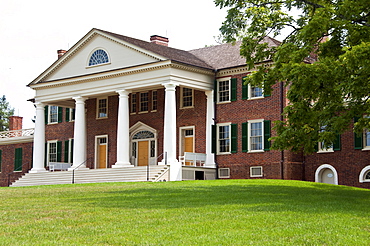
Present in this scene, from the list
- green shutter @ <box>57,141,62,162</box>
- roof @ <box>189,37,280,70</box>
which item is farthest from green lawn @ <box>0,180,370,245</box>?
green shutter @ <box>57,141,62,162</box>

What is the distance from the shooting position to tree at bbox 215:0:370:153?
19969 millimetres

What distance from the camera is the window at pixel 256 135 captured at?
36.0 metres

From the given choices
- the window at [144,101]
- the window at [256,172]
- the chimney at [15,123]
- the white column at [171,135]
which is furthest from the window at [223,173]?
the chimney at [15,123]

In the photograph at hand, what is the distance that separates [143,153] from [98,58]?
6.65m

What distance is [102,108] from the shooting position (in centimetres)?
4400

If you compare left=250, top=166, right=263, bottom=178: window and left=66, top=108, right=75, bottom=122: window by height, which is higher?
left=66, top=108, right=75, bottom=122: window

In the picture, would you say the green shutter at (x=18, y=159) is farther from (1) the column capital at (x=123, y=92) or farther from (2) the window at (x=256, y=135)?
(2) the window at (x=256, y=135)

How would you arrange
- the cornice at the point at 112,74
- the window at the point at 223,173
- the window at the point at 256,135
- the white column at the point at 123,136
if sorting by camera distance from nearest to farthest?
1. the window at the point at 256,135
2. the cornice at the point at 112,74
3. the window at the point at 223,173
4. the white column at the point at 123,136

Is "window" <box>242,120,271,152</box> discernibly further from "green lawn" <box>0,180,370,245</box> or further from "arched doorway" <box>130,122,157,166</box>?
"green lawn" <box>0,180,370,245</box>

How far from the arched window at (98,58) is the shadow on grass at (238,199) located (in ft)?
52.8

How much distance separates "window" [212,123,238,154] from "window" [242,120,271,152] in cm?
63

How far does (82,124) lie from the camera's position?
40812mm

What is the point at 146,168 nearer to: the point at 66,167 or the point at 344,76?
the point at 66,167

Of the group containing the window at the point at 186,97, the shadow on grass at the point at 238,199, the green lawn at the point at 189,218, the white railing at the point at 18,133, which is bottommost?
the green lawn at the point at 189,218
